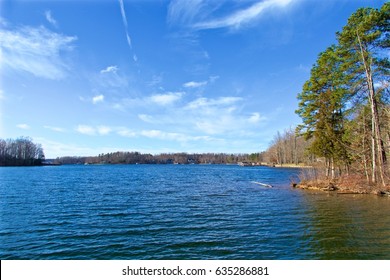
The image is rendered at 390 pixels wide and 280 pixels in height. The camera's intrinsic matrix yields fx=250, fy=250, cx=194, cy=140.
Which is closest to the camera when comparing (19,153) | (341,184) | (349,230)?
(349,230)

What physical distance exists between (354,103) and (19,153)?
165608 mm

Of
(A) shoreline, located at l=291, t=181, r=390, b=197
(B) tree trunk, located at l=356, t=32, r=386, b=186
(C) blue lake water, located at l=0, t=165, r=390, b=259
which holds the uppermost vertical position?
(B) tree trunk, located at l=356, t=32, r=386, b=186

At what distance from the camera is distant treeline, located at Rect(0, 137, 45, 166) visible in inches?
5428

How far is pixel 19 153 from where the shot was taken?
468ft

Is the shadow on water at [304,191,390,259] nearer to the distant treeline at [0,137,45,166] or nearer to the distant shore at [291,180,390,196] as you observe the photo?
the distant shore at [291,180,390,196]

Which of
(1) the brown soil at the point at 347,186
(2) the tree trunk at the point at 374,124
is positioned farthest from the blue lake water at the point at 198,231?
(2) the tree trunk at the point at 374,124

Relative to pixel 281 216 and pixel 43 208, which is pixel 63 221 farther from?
pixel 281 216

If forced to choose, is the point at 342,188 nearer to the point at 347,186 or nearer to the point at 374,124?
the point at 347,186

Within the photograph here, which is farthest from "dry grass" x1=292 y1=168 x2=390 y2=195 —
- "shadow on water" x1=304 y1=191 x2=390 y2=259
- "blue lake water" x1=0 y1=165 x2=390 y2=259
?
"shadow on water" x1=304 y1=191 x2=390 y2=259

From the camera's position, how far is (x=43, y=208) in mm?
18828

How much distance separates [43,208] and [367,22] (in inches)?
1210

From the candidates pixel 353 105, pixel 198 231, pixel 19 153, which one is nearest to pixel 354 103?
pixel 353 105

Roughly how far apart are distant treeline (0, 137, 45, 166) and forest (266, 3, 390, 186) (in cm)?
15735
